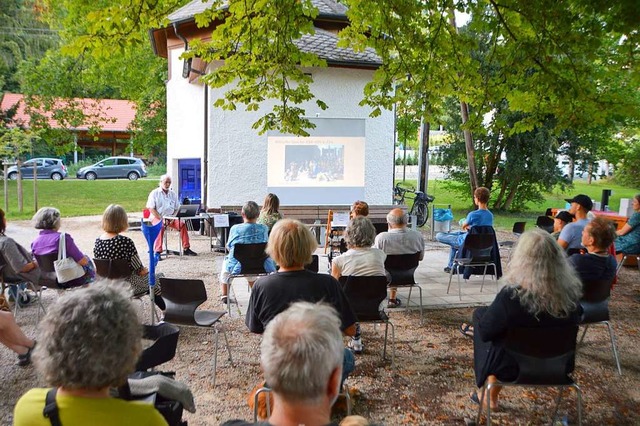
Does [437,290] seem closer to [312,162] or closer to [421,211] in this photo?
[312,162]

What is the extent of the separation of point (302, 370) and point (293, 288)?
175 centimetres

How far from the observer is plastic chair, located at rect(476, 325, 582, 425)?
126 inches

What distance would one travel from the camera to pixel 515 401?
4094 millimetres

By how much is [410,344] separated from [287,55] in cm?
437

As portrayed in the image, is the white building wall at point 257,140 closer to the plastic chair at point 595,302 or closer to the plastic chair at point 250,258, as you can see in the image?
the plastic chair at point 250,258

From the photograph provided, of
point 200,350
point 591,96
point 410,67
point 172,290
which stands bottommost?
point 200,350

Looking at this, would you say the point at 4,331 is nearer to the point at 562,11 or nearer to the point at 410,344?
the point at 410,344

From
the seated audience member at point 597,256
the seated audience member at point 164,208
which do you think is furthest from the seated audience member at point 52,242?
the seated audience member at point 597,256

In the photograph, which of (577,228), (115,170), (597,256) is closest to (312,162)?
(577,228)

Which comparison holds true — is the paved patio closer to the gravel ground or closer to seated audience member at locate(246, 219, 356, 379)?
the gravel ground

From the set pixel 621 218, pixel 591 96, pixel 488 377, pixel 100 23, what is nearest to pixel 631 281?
pixel 621 218

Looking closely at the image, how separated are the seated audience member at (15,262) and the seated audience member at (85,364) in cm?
444

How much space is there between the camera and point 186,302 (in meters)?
4.59

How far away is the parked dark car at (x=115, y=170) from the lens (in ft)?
104
